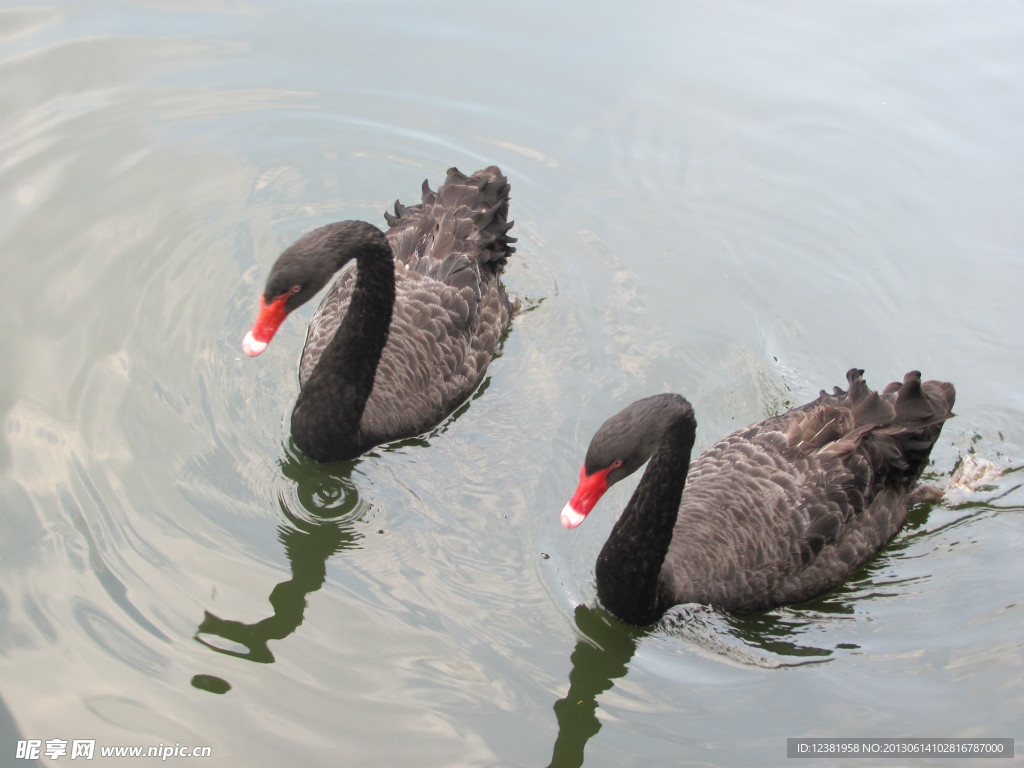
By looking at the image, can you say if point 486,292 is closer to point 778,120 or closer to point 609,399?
point 609,399

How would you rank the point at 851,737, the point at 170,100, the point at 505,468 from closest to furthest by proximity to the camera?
the point at 851,737 → the point at 505,468 → the point at 170,100

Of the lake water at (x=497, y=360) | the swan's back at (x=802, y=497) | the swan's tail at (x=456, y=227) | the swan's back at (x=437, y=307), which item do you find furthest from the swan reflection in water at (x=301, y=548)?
the swan's back at (x=802, y=497)

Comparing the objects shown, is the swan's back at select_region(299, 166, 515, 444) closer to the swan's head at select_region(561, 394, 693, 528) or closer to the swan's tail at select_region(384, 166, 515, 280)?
the swan's tail at select_region(384, 166, 515, 280)

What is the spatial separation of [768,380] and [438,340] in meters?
2.28

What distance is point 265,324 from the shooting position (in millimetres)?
5645

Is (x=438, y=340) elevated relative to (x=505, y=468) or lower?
elevated

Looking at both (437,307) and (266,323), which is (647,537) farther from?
(437,307)

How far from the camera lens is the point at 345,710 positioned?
5176mm

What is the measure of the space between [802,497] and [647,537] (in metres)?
1.07

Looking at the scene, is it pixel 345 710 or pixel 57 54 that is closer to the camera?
pixel 345 710

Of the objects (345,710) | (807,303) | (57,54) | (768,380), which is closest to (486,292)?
(768,380)

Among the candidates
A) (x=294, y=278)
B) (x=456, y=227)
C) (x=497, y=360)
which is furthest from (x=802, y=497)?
(x=456, y=227)

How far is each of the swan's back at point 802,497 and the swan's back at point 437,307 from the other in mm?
1685

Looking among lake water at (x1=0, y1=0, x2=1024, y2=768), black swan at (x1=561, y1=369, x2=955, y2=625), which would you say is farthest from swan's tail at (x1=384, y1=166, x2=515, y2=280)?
black swan at (x1=561, y1=369, x2=955, y2=625)
